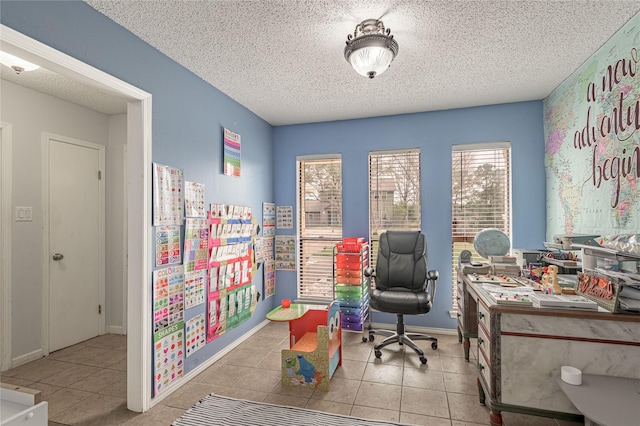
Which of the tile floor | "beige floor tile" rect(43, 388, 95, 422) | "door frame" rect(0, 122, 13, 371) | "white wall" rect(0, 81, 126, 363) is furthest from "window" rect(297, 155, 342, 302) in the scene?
"door frame" rect(0, 122, 13, 371)

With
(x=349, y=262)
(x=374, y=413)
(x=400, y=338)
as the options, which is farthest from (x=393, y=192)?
(x=374, y=413)

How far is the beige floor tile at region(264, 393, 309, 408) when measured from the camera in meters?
2.36

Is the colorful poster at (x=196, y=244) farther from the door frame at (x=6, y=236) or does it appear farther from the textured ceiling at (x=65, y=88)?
the door frame at (x=6, y=236)

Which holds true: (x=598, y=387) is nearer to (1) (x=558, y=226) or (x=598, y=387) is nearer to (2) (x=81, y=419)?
(1) (x=558, y=226)

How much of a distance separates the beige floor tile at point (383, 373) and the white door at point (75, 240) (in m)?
3.10

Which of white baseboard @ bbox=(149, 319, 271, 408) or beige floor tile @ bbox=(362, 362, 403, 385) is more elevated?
white baseboard @ bbox=(149, 319, 271, 408)

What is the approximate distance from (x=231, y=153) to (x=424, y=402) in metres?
2.80

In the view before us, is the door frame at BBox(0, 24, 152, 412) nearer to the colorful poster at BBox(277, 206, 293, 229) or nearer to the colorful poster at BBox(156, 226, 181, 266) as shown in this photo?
the colorful poster at BBox(156, 226, 181, 266)

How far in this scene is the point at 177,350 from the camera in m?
2.60

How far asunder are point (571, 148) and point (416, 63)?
1.65 metres

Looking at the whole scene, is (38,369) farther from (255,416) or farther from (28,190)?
(255,416)

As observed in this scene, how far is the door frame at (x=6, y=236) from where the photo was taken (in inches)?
115

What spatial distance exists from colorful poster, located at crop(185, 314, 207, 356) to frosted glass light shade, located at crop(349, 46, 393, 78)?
2401 millimetres

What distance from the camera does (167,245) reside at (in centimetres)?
250
